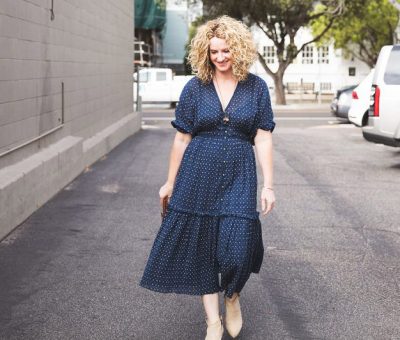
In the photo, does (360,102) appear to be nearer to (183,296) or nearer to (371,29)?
(183,296)

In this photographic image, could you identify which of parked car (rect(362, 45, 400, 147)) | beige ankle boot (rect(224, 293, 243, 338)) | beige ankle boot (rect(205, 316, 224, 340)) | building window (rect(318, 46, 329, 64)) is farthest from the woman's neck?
building window (rect(318, 46, 329, 64))

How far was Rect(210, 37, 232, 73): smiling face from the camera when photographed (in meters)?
4.62

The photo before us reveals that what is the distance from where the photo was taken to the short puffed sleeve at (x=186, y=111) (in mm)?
4762

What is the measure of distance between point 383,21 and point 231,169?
4866 centimetres

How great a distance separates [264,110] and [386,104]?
28.6 feet

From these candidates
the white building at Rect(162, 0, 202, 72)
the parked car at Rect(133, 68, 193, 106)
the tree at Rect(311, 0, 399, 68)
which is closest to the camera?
the parked car at Rect(133, 68, 193, 106)

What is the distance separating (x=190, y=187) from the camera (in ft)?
15.5

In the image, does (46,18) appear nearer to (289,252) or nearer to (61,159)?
(61,159)

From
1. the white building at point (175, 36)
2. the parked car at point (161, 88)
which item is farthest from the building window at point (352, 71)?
the parked car at point (161, 88)

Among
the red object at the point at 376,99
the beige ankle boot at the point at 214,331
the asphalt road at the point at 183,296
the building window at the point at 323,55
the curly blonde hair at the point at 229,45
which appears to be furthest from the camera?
the building window at the point at 323,55

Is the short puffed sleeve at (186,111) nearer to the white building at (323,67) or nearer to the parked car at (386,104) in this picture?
the parked car at (386,104)

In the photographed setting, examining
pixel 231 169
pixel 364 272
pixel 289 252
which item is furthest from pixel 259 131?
pixel 289 252

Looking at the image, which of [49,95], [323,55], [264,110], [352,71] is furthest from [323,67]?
[264,110]

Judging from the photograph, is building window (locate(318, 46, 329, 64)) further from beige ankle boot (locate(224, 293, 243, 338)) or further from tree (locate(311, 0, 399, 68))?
beige ankle boot (locate(224, 293, 243, 338))
